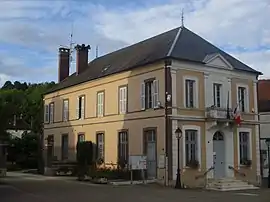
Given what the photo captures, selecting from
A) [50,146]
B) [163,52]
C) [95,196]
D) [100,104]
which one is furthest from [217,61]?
[50,146]

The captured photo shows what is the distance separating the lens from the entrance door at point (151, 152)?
2631 centimetres

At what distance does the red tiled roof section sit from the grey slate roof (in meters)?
11.9

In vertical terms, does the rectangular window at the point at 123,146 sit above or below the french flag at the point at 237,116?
below

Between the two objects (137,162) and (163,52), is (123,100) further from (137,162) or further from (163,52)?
(137,162)

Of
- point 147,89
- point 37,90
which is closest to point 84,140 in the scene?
point 147,89

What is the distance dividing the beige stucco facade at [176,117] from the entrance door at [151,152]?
41 cm

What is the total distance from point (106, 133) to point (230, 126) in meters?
8.23

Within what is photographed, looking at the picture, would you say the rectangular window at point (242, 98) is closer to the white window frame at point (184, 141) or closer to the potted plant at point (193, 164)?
the white window frame at point (184, 141)

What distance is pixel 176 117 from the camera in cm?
2556

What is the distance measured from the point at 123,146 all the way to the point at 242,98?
8.06m

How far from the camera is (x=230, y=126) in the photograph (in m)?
28.0

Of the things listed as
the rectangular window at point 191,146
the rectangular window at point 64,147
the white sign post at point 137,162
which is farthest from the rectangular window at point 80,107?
the rectangular window at point 191,146

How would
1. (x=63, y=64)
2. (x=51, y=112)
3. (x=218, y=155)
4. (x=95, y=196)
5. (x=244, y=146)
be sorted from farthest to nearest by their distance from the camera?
(x=63, y=64) < (x=51, y=112) < (x=244, y=146) < (x=218, y=155) < (x=95, y=196)

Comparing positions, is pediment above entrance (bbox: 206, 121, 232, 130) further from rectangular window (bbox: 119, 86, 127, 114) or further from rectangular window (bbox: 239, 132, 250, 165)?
Answer: rectangular window (bbox: 119, 86, 127, 114)
